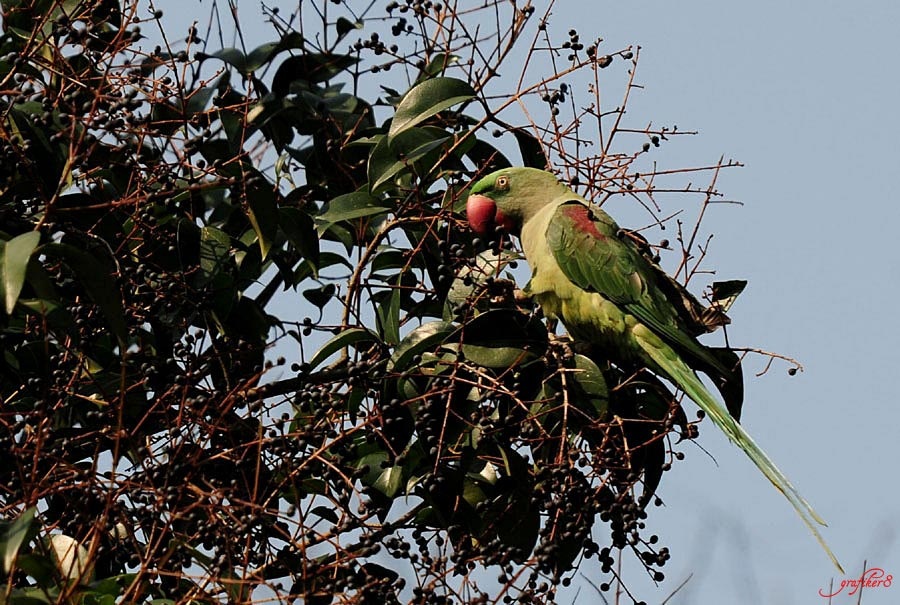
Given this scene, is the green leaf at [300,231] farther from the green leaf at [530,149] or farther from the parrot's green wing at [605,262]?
the parrot's green wing at [605,262]

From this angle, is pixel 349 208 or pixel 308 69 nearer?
pixel 349 208

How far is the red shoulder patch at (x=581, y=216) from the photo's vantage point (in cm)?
327

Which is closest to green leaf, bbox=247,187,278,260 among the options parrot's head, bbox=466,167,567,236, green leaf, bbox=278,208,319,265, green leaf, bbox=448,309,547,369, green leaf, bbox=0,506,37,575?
green leaf, bbox=278,208,319,265

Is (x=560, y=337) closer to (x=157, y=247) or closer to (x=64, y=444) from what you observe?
(x=157, y=247)

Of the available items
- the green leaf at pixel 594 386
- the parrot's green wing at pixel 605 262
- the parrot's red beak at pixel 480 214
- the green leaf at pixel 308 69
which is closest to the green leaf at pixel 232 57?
the green leaf at pixel 308 69

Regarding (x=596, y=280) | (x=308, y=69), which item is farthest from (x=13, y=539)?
(x=596, y=280)

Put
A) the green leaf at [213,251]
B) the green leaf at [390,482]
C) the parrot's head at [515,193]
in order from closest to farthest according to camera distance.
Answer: the green leaf at [390,482], the green leaf at [213,251], the parrot's head at [515,193]

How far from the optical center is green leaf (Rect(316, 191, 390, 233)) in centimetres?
257

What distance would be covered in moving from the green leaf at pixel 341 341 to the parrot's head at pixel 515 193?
0.51 meters

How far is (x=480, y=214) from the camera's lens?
2846 mm

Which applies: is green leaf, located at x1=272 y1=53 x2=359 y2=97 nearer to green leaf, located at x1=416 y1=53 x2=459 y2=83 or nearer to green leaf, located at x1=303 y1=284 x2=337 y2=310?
green leaf, located at x1=416 y1=53 x2=459 y2=83

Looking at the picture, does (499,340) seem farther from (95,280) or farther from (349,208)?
(95,280)

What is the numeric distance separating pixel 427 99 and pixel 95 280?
3.15 ft

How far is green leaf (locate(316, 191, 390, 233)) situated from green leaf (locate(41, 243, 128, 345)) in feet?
2.37
